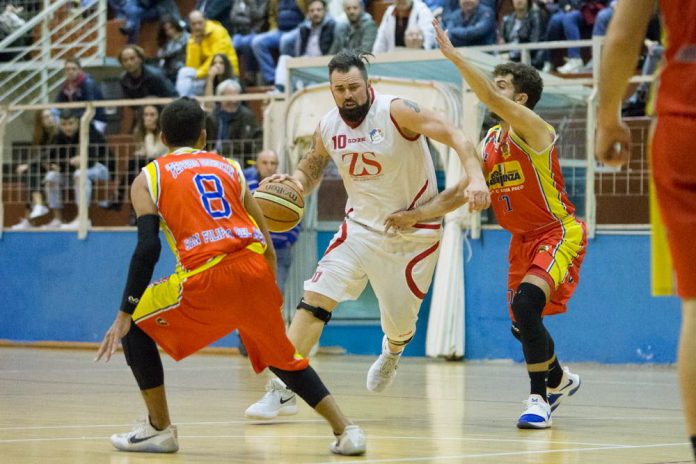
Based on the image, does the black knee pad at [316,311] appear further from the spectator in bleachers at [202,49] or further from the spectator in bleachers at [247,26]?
the spectator in bleachers at [247,26]

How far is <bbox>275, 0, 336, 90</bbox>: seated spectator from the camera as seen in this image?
16.8 metres

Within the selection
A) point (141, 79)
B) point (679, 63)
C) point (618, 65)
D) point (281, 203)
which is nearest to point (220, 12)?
point (141, 79)

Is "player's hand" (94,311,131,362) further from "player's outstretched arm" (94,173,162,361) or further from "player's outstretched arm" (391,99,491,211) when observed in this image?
"player's outstretched arm" (391,99,491,211)

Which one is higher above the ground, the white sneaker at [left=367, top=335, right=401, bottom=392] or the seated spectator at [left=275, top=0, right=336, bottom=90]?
the seated spectator at [left=275, top=0, right=336, bottom=90]

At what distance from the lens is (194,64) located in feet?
59.6

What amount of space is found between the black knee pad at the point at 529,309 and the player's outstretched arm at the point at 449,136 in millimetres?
732

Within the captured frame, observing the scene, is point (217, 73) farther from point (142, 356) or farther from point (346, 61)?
point (142, 356)

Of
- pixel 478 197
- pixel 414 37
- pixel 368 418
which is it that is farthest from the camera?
pixel 414 37

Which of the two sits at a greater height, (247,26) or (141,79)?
(247,26)

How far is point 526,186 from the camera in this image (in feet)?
25.3

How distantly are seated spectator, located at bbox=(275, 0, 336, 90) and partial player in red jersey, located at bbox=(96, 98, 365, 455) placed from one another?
35.9ft

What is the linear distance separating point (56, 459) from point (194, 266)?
109 centimetres

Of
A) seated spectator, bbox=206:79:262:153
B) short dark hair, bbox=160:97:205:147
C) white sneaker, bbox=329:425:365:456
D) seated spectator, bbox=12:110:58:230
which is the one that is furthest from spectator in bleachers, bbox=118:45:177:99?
white sneaker, bbox=329:425:365:456

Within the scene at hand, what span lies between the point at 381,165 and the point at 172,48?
39.6 ft
